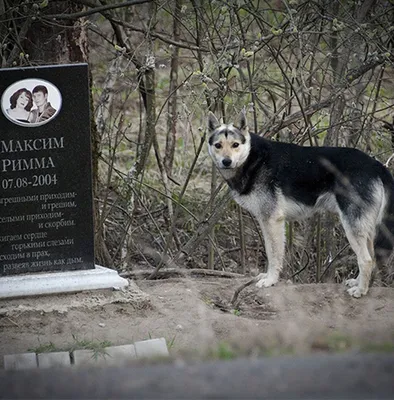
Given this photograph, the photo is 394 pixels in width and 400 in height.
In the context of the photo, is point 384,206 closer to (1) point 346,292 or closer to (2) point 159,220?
(1) point 346,292

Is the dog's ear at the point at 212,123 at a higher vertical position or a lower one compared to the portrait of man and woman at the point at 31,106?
lower

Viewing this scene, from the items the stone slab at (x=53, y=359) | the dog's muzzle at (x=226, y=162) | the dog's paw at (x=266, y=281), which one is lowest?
the stone slab at (x=53, y=359)

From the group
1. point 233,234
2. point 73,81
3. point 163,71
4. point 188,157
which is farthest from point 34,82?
point 163,71

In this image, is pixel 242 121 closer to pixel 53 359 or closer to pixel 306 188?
pixel 306 188

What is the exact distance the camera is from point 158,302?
7473 mm

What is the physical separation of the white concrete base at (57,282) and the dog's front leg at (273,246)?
4.77ft

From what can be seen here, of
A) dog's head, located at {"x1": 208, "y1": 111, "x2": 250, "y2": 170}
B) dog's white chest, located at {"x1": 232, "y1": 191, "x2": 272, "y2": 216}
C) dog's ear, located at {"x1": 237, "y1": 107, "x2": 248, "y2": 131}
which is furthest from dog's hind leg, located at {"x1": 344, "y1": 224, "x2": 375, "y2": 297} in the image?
dog's ear, located at {"x1": 237, "y1": 107, "x2": 248, "y2": 131}

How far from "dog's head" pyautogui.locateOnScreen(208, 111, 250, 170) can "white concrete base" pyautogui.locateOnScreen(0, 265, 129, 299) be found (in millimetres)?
1550

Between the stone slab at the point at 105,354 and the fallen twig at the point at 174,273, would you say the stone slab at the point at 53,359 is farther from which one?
the fallen twig at the point at 174,273

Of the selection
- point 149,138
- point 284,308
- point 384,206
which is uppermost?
point 149,138

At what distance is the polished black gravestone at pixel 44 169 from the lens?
727 cm

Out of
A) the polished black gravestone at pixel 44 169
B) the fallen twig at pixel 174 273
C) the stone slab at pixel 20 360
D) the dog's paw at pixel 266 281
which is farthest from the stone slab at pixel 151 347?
the fallen twig at pixel 174 273

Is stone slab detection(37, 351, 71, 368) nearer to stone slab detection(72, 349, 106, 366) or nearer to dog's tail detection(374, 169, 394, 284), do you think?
stone slab detection(72, 349, 106, 366)

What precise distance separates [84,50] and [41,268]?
3.06 metres
